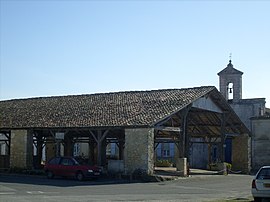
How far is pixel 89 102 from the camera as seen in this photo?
36969 millimetres

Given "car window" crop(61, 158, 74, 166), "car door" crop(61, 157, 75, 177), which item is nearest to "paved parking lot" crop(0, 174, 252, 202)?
"car door" crop(61, 157, 75, 177)

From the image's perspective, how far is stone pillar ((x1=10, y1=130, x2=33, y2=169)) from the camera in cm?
3369

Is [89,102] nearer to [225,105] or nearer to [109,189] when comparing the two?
[225,105]

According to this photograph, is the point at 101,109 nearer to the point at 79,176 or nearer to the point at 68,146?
Result: the point at 68,146

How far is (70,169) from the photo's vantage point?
29125mm

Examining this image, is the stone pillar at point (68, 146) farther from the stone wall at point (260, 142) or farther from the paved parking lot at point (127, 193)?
the stone wall at point (260, 142)

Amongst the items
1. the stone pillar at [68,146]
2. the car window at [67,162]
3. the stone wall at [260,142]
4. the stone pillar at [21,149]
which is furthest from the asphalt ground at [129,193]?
the stone wall at [260,142]

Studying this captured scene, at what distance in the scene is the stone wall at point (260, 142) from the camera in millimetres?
46500

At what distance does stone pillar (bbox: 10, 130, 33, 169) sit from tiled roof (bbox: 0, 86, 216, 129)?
615 millimetres

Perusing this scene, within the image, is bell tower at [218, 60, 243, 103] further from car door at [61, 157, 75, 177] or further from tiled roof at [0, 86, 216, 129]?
car door at [61, 157, 75, 177]

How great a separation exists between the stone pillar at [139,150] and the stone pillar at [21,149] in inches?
310

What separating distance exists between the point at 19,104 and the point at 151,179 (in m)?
17.4

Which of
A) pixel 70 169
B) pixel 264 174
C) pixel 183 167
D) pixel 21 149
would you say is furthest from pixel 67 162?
pixel 264 174

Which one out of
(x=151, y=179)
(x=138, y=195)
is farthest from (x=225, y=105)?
(x=138, y=195)
